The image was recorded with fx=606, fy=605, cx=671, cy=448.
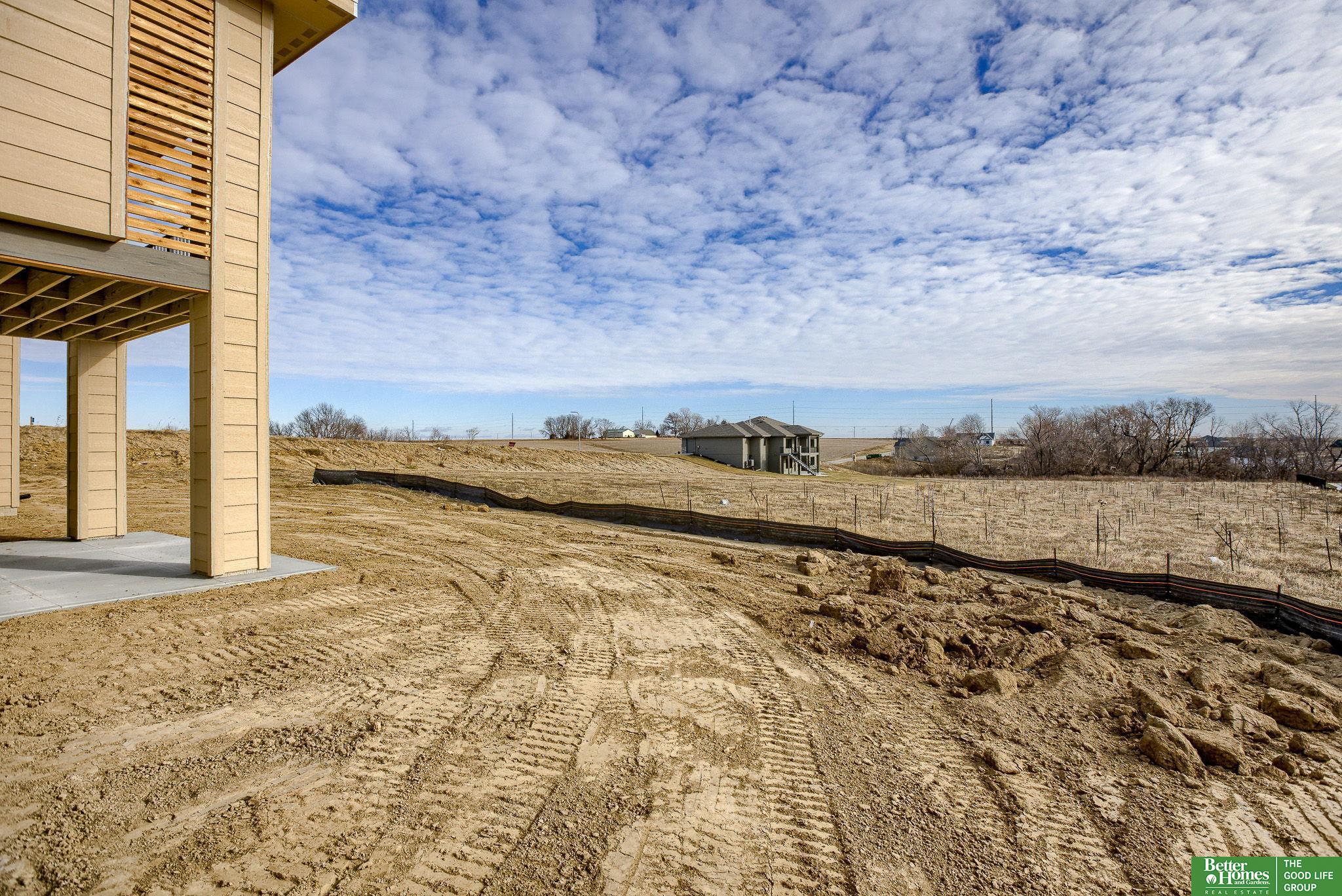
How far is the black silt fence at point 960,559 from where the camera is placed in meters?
7.64

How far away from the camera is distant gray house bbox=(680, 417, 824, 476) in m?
50.4

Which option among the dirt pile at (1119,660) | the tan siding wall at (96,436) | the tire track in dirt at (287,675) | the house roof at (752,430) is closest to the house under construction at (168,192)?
the tan siding wall at (96,436)

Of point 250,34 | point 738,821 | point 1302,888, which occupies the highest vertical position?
point 250,34

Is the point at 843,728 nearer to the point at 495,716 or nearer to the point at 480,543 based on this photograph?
the point at 495,716

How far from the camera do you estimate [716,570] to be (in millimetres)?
10797

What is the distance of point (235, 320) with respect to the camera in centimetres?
823

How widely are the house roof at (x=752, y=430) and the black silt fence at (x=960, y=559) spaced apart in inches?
1225

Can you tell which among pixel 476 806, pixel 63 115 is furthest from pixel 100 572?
pixel 476 806

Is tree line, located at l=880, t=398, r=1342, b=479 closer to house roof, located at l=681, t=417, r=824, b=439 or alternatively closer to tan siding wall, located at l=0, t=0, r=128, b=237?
house roof, located at l=681, t=417, r=824, b=439

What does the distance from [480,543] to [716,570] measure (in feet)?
17.1

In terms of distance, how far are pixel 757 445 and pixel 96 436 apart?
44.4 meters

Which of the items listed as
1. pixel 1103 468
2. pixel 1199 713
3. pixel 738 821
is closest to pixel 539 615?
pixel 738 821
